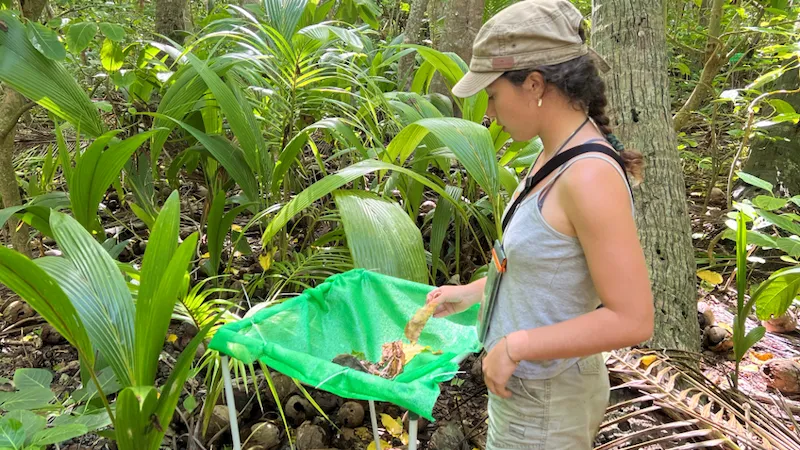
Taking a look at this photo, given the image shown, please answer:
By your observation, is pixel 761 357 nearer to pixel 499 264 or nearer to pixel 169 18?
pixel 499 264

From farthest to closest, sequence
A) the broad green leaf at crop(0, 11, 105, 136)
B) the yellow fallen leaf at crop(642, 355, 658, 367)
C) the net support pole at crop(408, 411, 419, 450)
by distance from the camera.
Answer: the broad green leaf at crop(0, 11, 105, 136) < the yellow fallen leaf at crop(642, 355, 658, 367) < the net support pole at crop(408, 411, 419, 450)

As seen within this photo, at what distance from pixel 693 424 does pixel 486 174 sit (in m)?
0.82

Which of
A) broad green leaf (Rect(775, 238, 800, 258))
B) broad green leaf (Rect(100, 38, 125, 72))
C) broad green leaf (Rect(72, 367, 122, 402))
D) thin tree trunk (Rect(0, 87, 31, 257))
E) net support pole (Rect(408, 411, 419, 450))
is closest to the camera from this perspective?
net support pole (Rect(408, 411, 419, 450))

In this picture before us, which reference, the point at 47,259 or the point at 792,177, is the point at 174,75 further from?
the point at 792,177

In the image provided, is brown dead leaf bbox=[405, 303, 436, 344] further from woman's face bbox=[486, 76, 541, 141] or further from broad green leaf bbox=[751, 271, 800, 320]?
broad green leaf bbox=[751, 271, 800, 320]

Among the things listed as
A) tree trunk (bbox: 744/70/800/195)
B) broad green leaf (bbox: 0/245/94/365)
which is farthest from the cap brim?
tree trunk (bbox: 744/70/800/195)

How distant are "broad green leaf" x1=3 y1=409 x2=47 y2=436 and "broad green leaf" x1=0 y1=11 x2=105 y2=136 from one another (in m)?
1.00

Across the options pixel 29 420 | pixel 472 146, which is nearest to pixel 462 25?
pixel 472 146

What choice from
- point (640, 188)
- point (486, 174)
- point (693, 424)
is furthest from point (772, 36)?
point (693, 424)

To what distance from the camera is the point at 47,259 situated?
4.31ft

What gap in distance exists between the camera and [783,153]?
280 centimetres

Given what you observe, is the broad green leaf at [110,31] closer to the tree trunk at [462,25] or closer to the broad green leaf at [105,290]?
the broad green leaf at [105,290]

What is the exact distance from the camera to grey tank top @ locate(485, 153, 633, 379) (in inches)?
34.2

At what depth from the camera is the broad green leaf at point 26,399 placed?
1.14m
